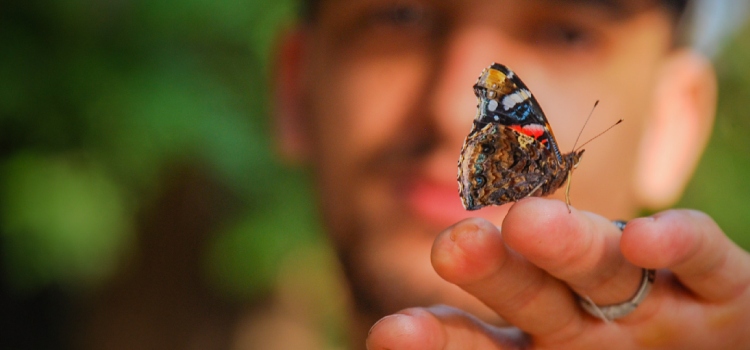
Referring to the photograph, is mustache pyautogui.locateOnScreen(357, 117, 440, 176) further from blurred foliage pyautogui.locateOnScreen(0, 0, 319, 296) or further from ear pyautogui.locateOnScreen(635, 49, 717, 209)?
blurred foliage pyautogui.locateOnScreen(0, 0, 319, 296)

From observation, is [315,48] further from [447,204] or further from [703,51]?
[703,51]

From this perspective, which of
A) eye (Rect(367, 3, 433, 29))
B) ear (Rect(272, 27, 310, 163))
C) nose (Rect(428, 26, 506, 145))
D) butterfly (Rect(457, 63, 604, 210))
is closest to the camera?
butterfly (Rect(457, 63, 604, 210))

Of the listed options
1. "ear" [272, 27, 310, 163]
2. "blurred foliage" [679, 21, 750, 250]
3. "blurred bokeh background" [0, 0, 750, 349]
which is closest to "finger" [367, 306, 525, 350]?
"ear" [272, 27, 310, 163]

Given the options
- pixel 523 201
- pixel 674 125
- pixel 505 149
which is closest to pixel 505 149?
pixel 505 149

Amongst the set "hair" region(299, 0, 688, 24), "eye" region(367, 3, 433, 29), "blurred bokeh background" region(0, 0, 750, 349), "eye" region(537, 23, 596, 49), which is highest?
"hair" region(299, 0, 688, 24)

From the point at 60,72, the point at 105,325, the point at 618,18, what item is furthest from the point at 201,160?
the point at 618,18

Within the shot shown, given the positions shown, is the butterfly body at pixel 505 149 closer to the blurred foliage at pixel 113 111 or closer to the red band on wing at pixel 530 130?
the red band on wing at pixel 530 130

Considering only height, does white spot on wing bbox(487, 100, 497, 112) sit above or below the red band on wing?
above
